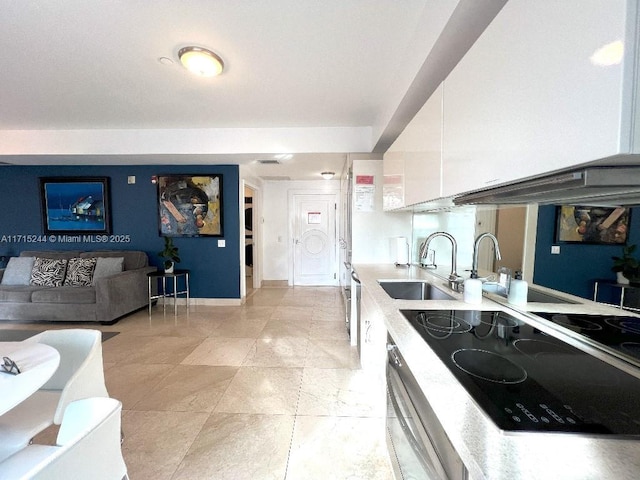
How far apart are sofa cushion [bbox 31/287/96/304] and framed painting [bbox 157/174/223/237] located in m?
1.31

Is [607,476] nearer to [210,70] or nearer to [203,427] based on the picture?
[203,427]

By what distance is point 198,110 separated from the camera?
2.96 meters

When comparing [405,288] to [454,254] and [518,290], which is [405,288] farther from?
[518,290]

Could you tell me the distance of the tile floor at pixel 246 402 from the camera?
1.53 m

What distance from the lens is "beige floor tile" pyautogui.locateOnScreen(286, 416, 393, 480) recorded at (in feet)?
4.83

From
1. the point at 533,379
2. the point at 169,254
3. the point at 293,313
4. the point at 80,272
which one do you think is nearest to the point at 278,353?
the point at 293,313

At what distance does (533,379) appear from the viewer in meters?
0.81

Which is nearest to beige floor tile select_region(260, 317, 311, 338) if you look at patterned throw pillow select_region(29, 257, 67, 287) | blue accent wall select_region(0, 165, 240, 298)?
blue accent wall select_region(0, 165, 240, 298)

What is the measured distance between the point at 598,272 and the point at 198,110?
3373 millimetres

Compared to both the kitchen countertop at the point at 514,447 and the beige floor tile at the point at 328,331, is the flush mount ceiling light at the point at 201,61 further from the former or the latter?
the beige floor tile at the point at 328,331

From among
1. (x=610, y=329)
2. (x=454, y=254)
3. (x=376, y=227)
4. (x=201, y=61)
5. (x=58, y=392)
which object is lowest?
(x=58, y=392)

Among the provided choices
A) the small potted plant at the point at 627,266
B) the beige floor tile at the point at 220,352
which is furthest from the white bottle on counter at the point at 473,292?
the beige floor tile at the point at 220,352

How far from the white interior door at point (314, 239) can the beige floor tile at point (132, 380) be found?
367 cm

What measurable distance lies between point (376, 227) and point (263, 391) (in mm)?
1975
